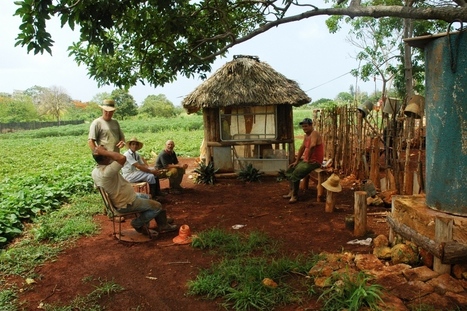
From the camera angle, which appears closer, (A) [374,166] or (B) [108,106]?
(B) [108,106]

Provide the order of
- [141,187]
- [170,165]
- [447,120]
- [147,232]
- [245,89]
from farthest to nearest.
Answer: [245,89], [170,165], [141,187], [147,232], [447,120]

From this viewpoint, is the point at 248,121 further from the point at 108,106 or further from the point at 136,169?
the point at 108,106

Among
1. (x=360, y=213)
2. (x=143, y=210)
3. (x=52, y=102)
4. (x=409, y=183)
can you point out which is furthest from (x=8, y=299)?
(x=52, y=102)

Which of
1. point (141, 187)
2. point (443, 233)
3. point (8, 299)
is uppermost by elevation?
point (443, 233)

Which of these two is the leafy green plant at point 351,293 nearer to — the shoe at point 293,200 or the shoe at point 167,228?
the shoe at point 167,228

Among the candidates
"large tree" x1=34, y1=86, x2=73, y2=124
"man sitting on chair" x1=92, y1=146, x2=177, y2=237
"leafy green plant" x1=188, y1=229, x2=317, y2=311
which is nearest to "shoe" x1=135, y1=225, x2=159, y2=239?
"man sitting on chair" x1=92, y1=146, x2=177, y2=237

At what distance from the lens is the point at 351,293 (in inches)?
128

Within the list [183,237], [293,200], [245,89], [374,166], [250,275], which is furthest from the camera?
[245,89]

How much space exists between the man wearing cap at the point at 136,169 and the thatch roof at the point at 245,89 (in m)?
2.62

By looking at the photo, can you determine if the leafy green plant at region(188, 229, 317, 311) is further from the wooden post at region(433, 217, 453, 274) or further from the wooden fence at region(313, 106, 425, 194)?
the wooden fence at region(313, 106, 425, 194)

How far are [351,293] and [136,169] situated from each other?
16.6ft

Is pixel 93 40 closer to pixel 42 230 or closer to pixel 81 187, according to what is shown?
pixel 42 230

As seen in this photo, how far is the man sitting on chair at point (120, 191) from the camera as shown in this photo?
4.66 metres

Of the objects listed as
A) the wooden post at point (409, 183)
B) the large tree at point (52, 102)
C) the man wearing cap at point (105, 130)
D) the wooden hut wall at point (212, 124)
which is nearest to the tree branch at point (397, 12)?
the wooden post at point (409, 183)
